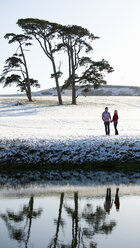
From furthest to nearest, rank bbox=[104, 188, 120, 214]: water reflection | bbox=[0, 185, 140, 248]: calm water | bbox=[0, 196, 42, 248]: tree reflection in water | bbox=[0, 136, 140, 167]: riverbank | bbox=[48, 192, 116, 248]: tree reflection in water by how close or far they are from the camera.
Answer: bbox=[0, 136, 140, 167]: riverbank, bbox=[104, 188, 120, 214]: water reflection, bbox=[0, 196, 42, 248]: tree reflection in water, bbox=[0, 185, 140, 248]: calm water, bbox=[48, 192, 116, 248]: tree reflection in water

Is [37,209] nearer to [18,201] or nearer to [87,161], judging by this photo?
[18,201]

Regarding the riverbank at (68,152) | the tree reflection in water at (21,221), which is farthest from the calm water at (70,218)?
the riverbank at (68,152)

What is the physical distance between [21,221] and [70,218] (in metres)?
1.34

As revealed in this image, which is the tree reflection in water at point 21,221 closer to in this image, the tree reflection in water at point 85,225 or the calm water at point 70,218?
Result: the calm water at point 70,218

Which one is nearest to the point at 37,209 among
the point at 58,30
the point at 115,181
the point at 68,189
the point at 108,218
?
the point at 108,218

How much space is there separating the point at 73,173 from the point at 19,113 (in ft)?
90.7

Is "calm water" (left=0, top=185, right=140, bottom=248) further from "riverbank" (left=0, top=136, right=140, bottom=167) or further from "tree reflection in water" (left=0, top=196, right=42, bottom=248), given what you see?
"riverbank" (left=0, top=136, right=140, bottom=167)

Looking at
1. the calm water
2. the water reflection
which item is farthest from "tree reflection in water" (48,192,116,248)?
the water reflection

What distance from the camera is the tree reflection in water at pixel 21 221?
28.8 feet

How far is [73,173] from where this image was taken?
17.7m

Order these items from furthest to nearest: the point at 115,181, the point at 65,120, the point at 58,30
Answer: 1. the point at 58,30
2. the point at 65,120
3. the point at 115,181

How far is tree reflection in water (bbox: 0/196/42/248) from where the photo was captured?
8.78 m

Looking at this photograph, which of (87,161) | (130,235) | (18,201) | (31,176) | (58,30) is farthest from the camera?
(58,30)

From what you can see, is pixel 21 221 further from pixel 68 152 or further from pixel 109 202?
pixel 68 152
